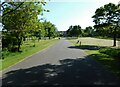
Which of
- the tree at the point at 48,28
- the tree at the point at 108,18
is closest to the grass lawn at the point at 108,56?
the tree at the point at 108,18

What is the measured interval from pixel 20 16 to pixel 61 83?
24.5 m

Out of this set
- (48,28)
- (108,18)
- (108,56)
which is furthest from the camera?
(48,28)

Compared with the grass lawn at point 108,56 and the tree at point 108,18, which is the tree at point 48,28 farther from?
the grass lawn at point 108,56

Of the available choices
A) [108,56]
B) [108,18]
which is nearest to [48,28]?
[108,18]

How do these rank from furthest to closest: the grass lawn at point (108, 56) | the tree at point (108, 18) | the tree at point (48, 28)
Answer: the tree at point (48, 28)
the tree at point (108, 18)
the grass lawn at point (108, 56)

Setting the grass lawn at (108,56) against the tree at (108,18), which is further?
the tree at (108,18)

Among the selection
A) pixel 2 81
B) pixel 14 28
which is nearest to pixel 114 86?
pixel 2 81

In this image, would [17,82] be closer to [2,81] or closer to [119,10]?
[2,81]

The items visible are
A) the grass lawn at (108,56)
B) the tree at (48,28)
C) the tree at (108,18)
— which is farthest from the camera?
the tree at (48,28)

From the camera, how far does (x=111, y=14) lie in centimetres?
5609

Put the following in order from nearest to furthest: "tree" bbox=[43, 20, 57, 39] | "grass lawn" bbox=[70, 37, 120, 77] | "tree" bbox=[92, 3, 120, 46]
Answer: "grass lawn" bbox=[70, 37, 120, 77] → "tree" bbox=[92, 3, 120, 46] → "tree" bbox=[43, 20, 57, 39]

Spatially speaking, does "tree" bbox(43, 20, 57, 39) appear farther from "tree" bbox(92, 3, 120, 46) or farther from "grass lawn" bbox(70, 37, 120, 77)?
"grass lawn" bbox(70, 37, 120, 77)

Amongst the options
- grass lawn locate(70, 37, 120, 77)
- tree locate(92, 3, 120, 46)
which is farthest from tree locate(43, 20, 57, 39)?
grass lawn locate(70, 37, 120, 77)

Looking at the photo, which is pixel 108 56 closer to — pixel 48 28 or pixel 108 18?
pixel 108 18
